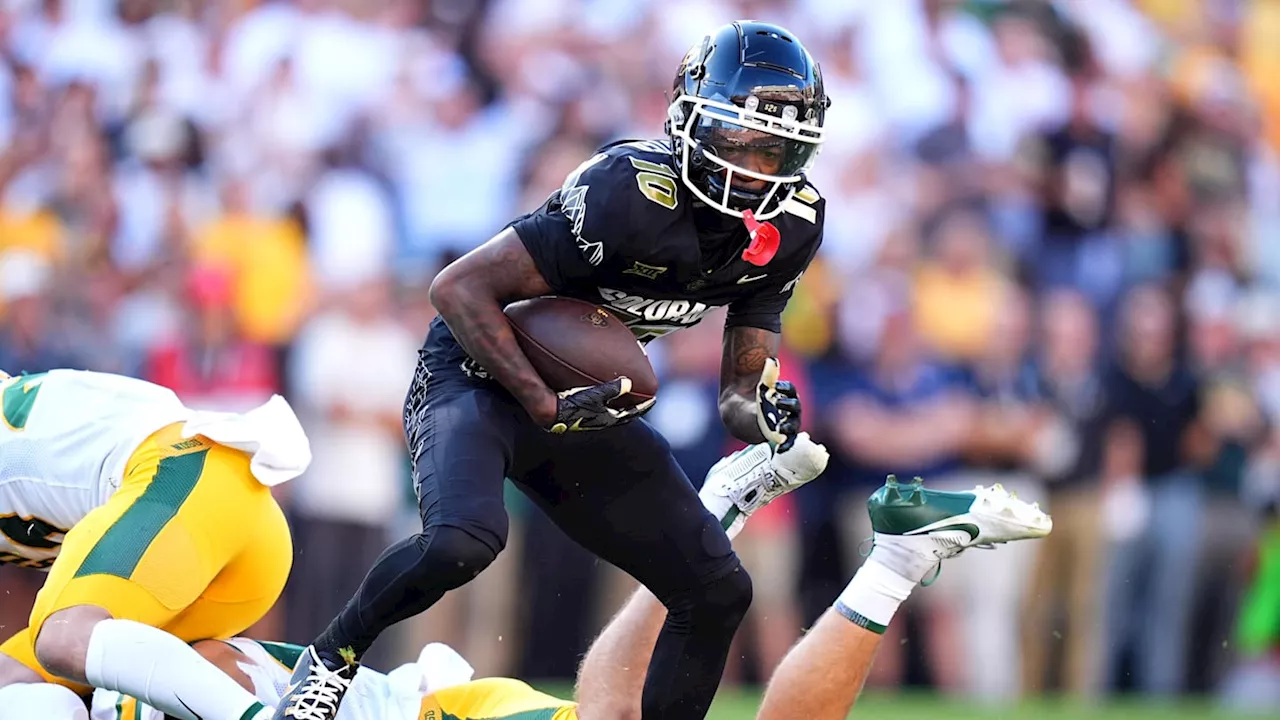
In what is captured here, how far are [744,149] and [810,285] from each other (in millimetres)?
5009

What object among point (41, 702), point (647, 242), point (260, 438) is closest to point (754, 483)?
point (647, 242)

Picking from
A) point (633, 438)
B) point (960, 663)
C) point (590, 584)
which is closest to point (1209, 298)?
point (960, 663)

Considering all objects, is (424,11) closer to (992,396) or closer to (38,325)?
(38,325)

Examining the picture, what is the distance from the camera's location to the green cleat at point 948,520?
5.44m

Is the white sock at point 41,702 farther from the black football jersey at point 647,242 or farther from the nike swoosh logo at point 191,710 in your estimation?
the black football jersey at point 647,242

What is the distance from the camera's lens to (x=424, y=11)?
1091 centimetres

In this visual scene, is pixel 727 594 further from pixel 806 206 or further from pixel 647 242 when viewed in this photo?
pixel 806 206

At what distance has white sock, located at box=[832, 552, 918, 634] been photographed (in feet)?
17.8

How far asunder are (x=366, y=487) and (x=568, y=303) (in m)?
4.07

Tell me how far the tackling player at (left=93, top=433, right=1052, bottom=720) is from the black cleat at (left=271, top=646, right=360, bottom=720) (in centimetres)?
21

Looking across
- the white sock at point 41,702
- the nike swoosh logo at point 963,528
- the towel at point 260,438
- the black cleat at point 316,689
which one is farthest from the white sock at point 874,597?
the white sock at point 41,702

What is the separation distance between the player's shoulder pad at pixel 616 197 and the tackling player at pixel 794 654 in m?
0.95

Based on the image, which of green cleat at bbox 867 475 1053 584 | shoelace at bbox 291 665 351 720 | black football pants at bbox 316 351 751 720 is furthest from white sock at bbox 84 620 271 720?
green cleat at bbox 867 475 1053 584

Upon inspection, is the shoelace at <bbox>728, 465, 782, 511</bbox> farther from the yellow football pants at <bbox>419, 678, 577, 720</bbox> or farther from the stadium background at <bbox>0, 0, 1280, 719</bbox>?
the stadium background at <bbox>0, 0, 1280, 719</bbox>
